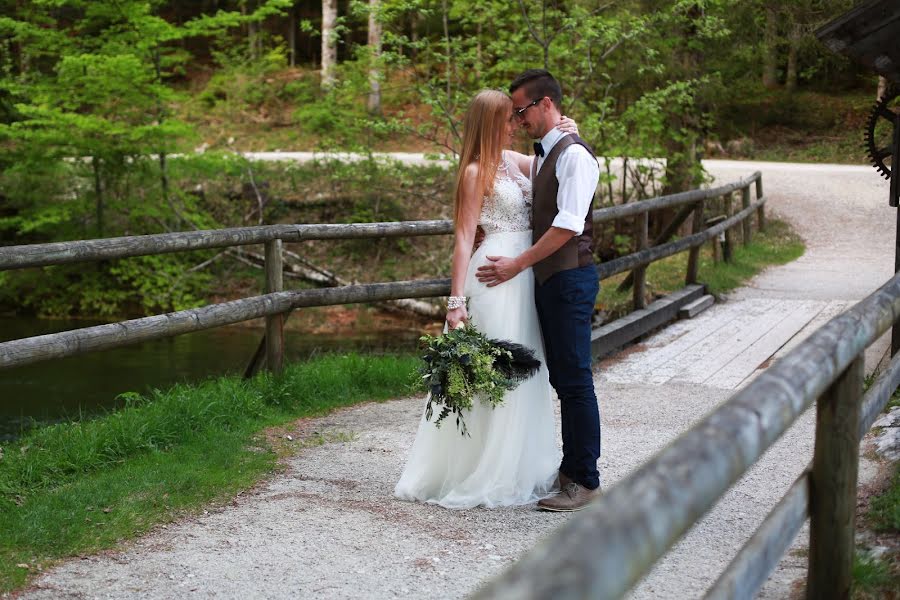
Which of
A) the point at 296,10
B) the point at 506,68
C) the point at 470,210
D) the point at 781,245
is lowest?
the point at 781,245

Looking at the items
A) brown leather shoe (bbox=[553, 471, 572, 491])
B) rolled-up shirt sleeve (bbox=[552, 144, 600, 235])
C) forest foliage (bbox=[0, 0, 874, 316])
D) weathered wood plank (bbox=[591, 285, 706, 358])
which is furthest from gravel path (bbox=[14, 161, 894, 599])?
forest foliage (bbox=[0, 0, 874, 316])

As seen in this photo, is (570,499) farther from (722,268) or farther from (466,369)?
(722,268)

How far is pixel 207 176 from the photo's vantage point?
18594 millimetres

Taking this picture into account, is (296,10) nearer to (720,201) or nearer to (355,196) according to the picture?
(355,196)

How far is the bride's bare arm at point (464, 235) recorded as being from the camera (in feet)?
15.4

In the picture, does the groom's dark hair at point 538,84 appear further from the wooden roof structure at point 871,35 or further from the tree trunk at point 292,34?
the tree trunk at point 292,34

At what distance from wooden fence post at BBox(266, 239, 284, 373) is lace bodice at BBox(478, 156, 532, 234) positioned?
78.5 inches

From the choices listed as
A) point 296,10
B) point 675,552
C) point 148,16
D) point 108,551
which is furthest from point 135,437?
point 296,10

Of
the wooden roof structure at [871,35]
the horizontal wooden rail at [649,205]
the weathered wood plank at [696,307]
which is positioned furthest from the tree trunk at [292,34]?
the wooden roof structure at [871,35]

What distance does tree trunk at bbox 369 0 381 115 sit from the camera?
521 inches

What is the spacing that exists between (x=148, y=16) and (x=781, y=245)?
413 inches

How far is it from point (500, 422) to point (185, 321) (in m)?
2.04

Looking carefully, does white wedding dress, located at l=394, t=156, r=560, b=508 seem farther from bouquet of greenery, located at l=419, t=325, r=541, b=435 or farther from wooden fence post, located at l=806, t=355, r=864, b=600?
wooden fence post, located at l=806, t=355, r=864, b=600

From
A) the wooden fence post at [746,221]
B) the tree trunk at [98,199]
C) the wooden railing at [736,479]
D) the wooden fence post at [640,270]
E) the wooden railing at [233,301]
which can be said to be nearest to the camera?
the wooden railing at [736,479]
